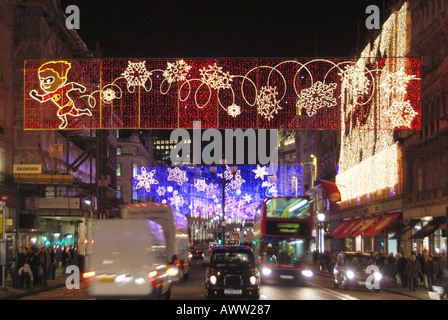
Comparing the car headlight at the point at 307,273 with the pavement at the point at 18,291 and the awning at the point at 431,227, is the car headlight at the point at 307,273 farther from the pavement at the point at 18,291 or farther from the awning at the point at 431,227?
the pavement at the point at 18,291

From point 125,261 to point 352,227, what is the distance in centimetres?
3773

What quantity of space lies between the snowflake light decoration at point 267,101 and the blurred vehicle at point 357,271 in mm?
8805

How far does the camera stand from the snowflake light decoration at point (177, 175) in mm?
79438

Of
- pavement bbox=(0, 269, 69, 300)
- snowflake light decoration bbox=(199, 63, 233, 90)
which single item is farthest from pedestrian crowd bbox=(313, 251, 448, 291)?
pavement bbox=(0, 269, 69, 300)

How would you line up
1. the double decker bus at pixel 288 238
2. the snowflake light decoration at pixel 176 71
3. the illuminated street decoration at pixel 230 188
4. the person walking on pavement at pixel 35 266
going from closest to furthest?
the person walking on pavement at pixel 35 266 → the double decker bus at pixel 288 238 → the snowflake light decoration at pixel 176 71 → the illuminated street decoration at pixel 230 188

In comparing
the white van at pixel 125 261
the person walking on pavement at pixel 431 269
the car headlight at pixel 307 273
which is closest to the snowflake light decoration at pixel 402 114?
the person walking on pavement at pixel 431 269

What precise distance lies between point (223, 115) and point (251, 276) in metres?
14.8

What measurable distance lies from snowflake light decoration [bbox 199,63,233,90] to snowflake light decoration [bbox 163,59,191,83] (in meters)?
0.85

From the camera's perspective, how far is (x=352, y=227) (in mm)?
55031

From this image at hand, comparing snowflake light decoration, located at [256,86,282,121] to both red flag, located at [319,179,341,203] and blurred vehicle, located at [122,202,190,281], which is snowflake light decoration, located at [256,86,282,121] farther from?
red flag, located at [319,179,341,203]

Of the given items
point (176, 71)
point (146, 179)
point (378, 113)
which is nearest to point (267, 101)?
point (176, 71)

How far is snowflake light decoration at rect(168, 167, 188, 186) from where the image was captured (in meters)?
79.4

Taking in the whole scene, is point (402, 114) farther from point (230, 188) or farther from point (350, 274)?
point (230, 188)
